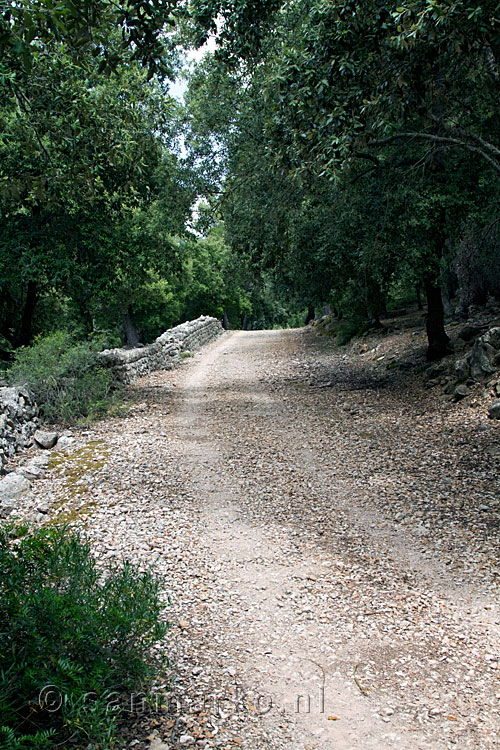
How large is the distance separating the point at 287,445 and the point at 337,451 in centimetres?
80

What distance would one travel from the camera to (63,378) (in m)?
9.58

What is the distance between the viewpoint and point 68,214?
1128 centimetres

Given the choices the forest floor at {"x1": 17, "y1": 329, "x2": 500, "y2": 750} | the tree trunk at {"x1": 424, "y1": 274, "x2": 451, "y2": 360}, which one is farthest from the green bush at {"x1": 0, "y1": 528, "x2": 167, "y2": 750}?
the tree trunk at {"x1": 424, "y1": 274, "x2": 451, "y2": 360}

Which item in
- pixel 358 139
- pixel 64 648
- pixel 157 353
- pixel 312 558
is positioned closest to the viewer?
pixel 64 648

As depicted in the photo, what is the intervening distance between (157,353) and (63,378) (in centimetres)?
679

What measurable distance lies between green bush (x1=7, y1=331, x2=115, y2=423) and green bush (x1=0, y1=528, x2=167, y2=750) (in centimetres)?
642

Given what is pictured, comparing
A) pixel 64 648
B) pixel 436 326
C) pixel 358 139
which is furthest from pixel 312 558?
pixel 436 326

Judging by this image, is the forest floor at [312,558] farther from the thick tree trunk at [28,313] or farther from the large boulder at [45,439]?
the thick tree trunk at [28,313]

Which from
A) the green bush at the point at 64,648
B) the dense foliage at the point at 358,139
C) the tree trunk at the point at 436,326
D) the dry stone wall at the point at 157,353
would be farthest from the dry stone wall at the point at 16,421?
the tree trunk at the point at 436,326

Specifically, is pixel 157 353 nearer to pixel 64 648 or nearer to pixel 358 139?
pixel 358 139

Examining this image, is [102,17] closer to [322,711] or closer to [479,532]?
[322,711]

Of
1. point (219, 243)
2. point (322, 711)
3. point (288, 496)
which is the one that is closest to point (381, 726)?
point (322, 711)

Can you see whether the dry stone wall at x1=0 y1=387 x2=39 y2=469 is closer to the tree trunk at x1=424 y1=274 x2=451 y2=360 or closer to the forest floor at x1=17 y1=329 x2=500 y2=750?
the forest floor at x1=17 y1=329 x2=500 y2=750

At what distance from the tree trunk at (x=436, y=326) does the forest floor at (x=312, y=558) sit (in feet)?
6.28
